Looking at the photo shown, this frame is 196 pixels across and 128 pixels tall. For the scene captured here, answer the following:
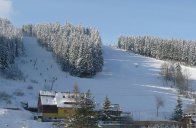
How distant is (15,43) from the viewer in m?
152

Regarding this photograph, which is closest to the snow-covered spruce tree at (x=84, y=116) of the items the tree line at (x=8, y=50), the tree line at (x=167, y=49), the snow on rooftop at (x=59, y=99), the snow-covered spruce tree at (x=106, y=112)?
the snow-covered spruce tree at (x=106, y=112)

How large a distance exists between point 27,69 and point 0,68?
17283 mm

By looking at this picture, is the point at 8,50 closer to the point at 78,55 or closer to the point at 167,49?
the point at 78,55

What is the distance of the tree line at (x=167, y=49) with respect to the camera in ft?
582

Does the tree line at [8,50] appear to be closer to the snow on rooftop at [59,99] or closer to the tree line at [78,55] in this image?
the tree line at [78,55]

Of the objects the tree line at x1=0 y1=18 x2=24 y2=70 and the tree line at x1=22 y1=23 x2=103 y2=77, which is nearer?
the tree line at x1=0 y1=18 x2=24 y2=70

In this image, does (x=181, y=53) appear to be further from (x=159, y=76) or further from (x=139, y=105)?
(x=139, y=105)

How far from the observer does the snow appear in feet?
370

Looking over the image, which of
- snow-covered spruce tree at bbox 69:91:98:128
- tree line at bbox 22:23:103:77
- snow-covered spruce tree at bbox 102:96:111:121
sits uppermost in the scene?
tree line at bbox 22:23:103:77

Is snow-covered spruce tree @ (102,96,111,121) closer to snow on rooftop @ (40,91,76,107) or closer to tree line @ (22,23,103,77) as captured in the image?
snow on rooftop @ (40,91,76,107)

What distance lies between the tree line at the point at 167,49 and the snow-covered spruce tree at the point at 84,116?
14745cm

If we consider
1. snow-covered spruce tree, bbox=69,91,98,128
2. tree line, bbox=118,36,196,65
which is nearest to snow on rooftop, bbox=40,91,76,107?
snow-covered spruce tree, bbox=69,91,98,128

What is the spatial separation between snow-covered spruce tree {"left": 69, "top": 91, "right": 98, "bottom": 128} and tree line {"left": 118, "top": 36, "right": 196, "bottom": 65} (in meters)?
147

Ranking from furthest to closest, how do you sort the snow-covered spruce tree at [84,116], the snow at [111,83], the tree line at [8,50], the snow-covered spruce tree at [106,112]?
1. the tree line at [8,50]
2. the snow at [111,83]
3. the snow-covered spruce tree at [106,112]
4. the snow-covered spruce tree at [84,116]
